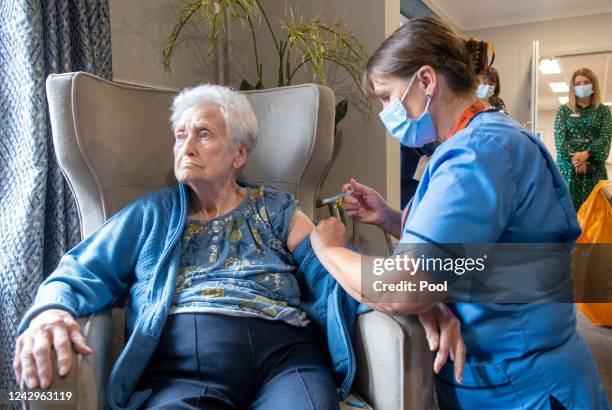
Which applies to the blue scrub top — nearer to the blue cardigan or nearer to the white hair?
the blue cardigan

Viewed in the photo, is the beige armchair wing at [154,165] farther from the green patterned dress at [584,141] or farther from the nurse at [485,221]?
the green patterned dress at [584,141]

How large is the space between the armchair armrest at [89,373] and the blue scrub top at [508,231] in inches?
25.0

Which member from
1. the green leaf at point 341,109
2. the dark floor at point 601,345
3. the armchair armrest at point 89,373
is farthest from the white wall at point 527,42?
Result: the armchair armrest at point 89,373

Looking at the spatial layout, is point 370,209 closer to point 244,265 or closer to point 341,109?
point 244,265

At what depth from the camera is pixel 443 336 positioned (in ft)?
2.96

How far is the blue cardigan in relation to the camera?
3.23 feet

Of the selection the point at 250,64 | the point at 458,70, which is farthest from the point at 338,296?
the point at 250,64

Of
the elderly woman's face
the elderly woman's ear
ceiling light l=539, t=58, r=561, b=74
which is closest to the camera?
the elderly woman's face

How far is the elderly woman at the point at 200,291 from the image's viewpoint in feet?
3.09

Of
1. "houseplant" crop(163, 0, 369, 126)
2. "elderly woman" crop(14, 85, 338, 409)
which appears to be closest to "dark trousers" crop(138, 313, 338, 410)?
"elderly woman" crop(14, 85, 338, 409)

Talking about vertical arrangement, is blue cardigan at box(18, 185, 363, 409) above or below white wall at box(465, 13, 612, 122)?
below

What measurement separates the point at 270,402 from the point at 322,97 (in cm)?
95

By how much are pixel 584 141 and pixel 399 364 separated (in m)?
3.43

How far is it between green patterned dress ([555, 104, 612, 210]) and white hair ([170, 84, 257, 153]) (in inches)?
124
